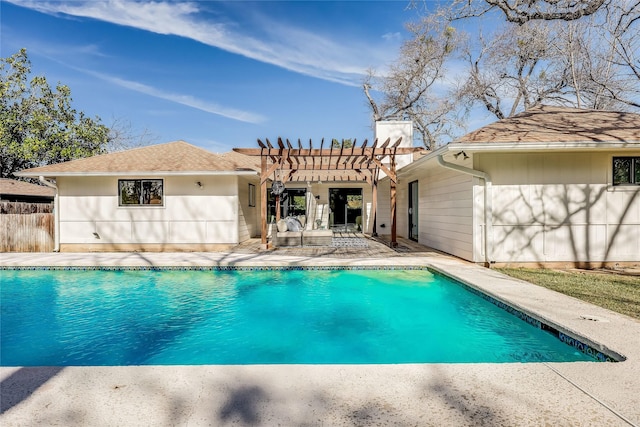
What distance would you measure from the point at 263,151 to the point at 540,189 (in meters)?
7.42

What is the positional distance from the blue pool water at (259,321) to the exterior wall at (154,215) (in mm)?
3694

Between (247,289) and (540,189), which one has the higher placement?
(540,189)

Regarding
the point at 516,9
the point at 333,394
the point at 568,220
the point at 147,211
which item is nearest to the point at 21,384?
the point at 333,394

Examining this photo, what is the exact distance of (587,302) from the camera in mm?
4914

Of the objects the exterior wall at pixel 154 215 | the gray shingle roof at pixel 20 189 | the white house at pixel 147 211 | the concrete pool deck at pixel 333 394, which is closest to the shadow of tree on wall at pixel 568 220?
the concrete pool deck at pixel 333 394

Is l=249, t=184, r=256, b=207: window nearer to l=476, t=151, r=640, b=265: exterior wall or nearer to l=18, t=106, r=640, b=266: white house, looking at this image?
l=18, t=106, r=640, b=266: white house

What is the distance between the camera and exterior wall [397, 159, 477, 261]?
8.52 m

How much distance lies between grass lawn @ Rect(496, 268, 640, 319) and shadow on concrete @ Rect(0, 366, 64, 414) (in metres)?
6.25

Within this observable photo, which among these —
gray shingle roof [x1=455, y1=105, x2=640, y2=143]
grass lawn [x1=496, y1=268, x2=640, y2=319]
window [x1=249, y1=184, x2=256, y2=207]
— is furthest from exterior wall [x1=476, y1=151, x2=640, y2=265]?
window [x1=249, y1=184, x2=256, y2=207]

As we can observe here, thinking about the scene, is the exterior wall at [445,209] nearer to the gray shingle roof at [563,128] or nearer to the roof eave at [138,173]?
the gray shingle roof at [563,128]

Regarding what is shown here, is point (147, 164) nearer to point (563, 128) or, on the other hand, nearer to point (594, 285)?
point (563, 128)

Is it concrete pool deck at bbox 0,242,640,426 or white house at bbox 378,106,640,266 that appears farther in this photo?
white house at bbox 378,106,640,266

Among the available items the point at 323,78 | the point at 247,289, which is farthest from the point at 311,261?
the point at 323,78

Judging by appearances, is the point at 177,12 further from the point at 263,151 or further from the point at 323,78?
the point at 323,78
